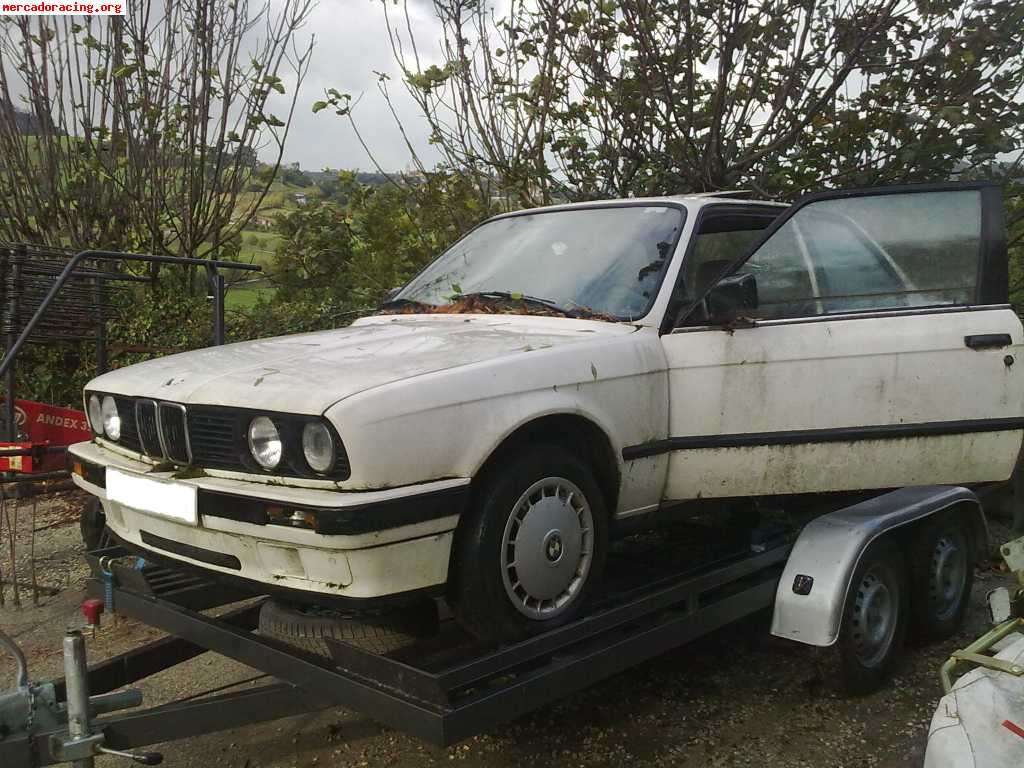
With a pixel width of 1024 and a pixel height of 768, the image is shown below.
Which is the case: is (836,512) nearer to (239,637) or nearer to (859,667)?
(859,667)

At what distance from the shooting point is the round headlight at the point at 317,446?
2486mm

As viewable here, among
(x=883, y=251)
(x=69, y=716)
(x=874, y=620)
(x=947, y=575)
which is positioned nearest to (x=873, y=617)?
(x=874, y=620)

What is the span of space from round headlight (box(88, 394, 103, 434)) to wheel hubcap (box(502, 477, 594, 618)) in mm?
1613

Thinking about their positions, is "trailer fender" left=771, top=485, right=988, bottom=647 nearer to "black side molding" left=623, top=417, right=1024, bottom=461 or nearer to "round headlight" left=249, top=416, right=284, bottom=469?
"black side molding" left=623, top=417, right=1024, bottom=461

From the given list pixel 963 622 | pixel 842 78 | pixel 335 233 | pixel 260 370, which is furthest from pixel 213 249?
pixel 963 622

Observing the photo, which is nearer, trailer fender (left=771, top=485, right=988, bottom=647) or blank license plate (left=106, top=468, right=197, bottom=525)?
blank license plate (left=106, top=468, right=197, bottom=525)

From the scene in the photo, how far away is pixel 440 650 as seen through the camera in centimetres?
290

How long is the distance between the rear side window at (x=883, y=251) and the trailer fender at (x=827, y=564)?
84cm

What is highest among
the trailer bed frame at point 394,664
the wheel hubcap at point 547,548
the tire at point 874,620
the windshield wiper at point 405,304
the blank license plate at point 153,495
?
the windshield wiper at point 405,304

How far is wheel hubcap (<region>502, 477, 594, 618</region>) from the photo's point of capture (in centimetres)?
276

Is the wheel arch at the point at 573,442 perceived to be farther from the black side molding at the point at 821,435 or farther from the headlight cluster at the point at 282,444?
the headlight cluster at the point at 282,444

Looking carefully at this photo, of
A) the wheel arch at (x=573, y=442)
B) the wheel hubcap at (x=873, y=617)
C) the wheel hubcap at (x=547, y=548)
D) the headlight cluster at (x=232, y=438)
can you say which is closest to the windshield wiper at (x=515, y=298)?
the wheel arch at (x=573, y=442)

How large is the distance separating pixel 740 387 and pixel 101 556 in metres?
2.40

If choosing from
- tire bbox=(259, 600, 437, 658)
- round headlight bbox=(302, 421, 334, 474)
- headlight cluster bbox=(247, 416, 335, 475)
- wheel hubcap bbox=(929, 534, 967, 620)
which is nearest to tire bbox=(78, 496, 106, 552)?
tire bbox=(259, 600, 437, 658)
